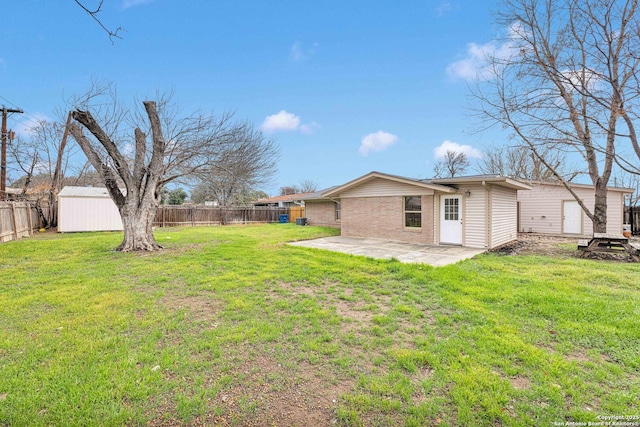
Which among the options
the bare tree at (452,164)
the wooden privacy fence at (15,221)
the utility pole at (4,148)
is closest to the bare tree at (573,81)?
the wooden privacy fence at (15,221)

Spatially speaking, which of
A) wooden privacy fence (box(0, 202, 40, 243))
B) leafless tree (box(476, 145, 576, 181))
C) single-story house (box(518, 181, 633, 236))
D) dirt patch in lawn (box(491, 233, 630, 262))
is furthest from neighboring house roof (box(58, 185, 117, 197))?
leafless tree (box(476, 145, 576, 181))

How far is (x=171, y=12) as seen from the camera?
614 cm

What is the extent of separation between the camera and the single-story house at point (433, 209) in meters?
9.90

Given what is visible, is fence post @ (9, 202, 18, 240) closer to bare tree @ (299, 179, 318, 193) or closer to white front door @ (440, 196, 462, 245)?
white front door @ (440, 196, 462, 245)

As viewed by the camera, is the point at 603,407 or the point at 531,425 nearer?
the point at 531,425

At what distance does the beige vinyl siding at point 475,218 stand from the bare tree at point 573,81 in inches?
92.7

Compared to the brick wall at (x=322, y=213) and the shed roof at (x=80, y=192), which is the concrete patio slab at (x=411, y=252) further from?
the shed roof at (x=80, y=192)

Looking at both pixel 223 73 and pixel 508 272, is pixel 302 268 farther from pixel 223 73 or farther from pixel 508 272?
pixel 223 73

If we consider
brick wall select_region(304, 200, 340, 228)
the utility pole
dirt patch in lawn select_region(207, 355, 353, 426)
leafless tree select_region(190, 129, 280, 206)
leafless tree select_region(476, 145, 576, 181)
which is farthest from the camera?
leafless tree select_region(476, 145, 576, 181)

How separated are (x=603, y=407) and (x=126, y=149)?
40.2ft

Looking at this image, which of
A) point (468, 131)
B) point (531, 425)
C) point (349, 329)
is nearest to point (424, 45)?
point (468, 131)

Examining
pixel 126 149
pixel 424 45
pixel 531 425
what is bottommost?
pixel 531 425

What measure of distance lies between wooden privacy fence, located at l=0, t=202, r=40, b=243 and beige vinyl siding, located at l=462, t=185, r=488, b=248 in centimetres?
1698

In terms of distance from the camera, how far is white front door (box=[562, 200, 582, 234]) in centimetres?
1384
